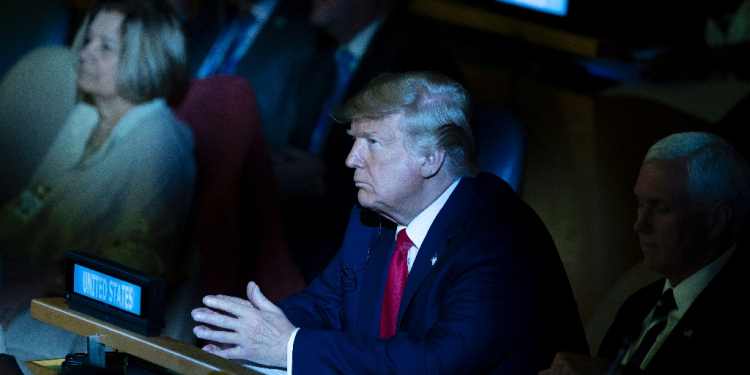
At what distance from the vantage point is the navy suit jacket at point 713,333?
5.97 ft

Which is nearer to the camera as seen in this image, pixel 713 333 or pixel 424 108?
pixel 713 333

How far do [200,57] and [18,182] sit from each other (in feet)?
3.47

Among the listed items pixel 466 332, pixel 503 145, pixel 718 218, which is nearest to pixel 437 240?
pixel 466 332

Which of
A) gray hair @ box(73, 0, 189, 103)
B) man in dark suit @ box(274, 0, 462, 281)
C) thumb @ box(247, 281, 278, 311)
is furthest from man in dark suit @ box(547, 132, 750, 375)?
gray hair @ box(73, 0, 189, 103)

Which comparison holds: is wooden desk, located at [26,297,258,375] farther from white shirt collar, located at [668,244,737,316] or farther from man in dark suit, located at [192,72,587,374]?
white shirt collar, located at [668,244,737,316]

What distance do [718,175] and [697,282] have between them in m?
0.26

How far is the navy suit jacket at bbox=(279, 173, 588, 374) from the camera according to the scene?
1.86 metres

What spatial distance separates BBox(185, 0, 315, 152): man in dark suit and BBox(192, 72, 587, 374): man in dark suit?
3.94 ft

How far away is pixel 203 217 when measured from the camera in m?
3.58

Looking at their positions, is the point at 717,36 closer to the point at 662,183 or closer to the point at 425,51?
the point at 662,183

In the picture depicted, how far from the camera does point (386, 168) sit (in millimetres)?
2137

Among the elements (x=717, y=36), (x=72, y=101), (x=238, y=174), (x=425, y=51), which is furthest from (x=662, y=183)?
(x=72, y=101)

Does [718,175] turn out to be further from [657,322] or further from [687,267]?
[657,322]

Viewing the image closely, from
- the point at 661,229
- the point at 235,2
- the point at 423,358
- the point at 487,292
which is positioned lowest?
the point at 423,358
